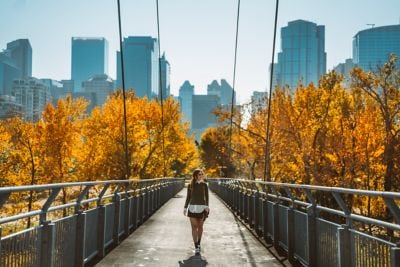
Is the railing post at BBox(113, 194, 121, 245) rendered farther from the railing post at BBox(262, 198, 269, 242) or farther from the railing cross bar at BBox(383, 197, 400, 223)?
the railing cross bar at BBox(383, 197, 400, 223)

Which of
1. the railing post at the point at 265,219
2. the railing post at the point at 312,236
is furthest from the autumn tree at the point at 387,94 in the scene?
the railing post at the point at 312,236

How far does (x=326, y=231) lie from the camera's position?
696cm

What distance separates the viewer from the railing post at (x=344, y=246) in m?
5.87

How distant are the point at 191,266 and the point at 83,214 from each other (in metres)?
1.94

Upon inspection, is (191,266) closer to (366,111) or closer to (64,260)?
(64,260)

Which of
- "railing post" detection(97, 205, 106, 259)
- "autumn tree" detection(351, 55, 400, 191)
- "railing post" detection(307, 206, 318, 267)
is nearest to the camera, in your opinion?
"railing post" detection(307, 206, 318, 267)

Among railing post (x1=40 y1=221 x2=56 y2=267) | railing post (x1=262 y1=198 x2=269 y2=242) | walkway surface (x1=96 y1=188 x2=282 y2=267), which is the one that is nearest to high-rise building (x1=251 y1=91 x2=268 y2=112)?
A: walkway surface (x1=96 y1=188 x2=282 y2=267)

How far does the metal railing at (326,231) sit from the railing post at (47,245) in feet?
10.4

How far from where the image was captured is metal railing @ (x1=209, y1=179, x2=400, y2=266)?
4859 millimetres

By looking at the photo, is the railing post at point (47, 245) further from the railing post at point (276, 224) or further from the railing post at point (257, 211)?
the railing post at point (257, 211)

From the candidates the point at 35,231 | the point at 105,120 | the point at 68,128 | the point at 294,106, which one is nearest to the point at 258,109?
the point at 294,106

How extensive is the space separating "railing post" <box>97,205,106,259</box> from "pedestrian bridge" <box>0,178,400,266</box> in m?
0.02

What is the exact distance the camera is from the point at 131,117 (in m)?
41.7

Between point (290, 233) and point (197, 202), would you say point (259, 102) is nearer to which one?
point (197, 202)
